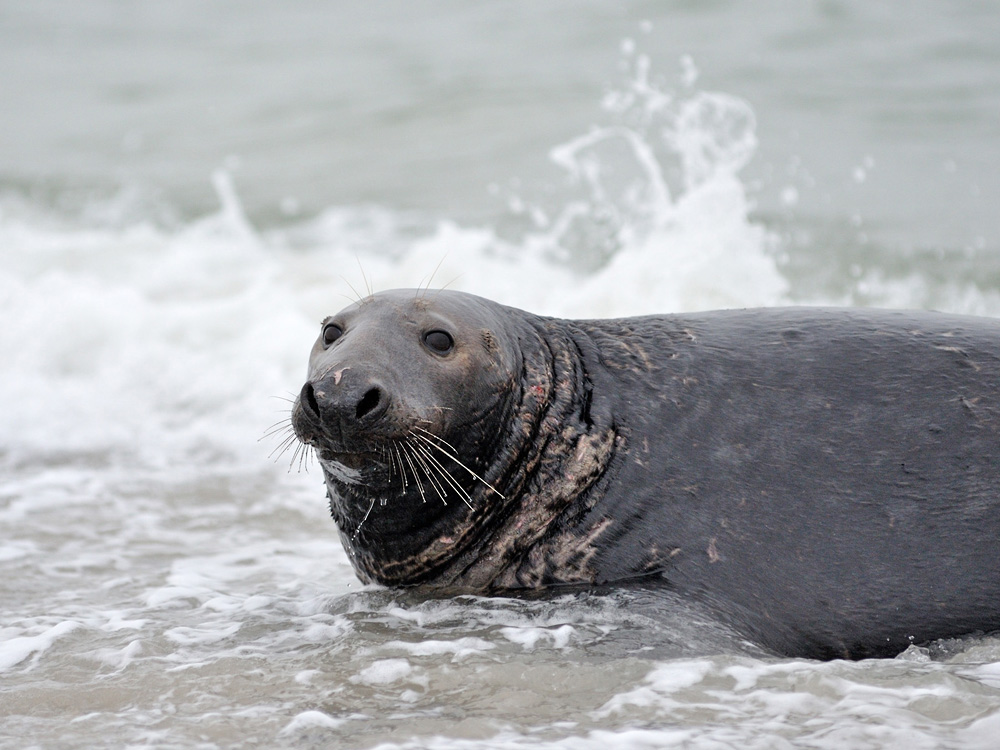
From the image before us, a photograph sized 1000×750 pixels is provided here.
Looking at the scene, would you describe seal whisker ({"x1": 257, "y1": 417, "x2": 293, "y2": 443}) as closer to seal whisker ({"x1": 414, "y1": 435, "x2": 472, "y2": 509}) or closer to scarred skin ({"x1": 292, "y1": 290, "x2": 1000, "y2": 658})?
scarred skin ({"x1": 292, "y1": 290, "x2": 1000, "y2": 658})

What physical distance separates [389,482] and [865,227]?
7747mm

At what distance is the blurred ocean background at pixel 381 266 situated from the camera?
3.58m

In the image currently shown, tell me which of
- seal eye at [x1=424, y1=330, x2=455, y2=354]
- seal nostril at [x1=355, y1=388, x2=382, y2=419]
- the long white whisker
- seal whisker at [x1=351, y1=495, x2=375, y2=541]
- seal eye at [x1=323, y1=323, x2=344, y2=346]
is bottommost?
seal whisker at [x1=351, y1=495, x2=375, y2=541]

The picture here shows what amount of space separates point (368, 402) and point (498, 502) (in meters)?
0.69

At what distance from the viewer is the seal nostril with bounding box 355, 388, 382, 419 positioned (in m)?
3.91

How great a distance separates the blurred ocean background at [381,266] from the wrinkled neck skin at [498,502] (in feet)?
0.46

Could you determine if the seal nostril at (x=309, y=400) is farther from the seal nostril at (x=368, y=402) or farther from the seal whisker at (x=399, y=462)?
the seal whisker at (x=399, y=462)

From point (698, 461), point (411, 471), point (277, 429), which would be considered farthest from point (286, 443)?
point (698, 461)

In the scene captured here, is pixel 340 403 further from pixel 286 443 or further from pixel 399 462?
pixel 286 443

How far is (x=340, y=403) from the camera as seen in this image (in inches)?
153

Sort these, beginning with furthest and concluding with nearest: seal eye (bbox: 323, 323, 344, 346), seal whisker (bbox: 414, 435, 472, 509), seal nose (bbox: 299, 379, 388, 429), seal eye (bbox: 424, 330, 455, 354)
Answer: seal eye (bbox: 323, 323, 344, 346)
seal eye (bbox: 424, 330, 455, 354)
seal whisker (bbox: 414, 435, 472, 509)
seal nose (bbox: 299, 379, 388, 429)

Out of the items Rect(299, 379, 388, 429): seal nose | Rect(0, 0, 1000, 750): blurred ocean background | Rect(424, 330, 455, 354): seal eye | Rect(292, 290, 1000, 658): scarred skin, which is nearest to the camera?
Rect(0, 0, 1000, 750): blurred ocean background

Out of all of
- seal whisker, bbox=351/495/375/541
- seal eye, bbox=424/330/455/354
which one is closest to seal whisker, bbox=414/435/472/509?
seal whisker, bbox=351/495/375/541

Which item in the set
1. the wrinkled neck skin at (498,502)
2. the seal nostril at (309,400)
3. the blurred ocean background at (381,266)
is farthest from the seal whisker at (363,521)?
the seal nostril at (309,400)
